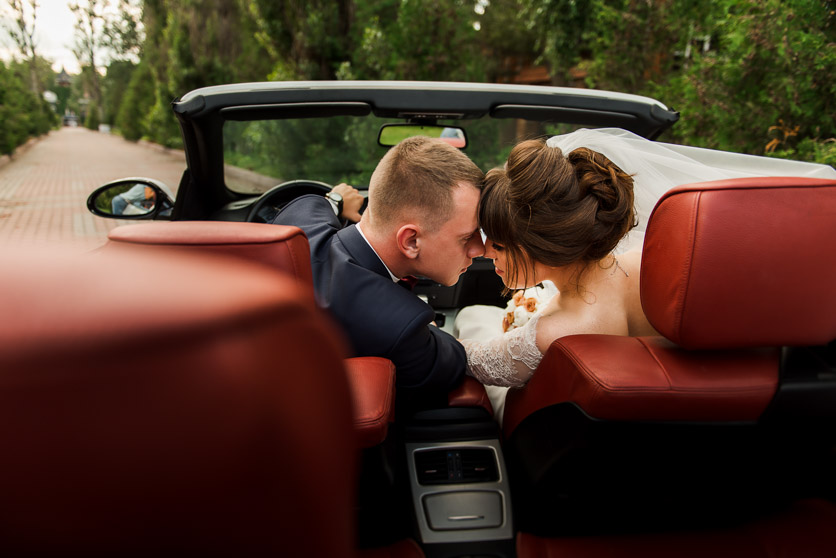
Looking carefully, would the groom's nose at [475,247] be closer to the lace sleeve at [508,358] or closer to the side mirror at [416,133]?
the lace sleeve at [508,358]

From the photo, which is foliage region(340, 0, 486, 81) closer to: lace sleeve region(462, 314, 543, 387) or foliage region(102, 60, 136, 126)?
lace sleeve region(462, 314, 543, 387)

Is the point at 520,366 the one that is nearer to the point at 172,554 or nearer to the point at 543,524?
the point at 543,524

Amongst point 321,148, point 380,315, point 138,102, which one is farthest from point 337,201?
point 138,102

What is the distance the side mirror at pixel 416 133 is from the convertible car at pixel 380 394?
0.05ft

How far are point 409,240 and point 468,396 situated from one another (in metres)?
0.60

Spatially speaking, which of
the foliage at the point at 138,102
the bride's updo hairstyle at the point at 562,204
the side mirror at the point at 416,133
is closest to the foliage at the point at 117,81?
the foliage at the point at 138,102

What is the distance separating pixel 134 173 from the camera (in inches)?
604

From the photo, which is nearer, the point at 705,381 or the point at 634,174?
the point at 705,381

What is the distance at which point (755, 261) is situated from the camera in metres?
1.06

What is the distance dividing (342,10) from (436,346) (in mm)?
10684

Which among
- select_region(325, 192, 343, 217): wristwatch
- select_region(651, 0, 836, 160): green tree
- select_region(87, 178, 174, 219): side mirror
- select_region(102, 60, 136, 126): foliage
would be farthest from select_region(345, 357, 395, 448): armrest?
select_region(102, 60, 136, 126): foliage

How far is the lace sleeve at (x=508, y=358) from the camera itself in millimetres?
1715

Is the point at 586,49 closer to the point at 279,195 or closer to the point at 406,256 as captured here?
the point at 279,195

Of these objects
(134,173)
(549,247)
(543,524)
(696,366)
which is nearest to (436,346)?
(549,247)
